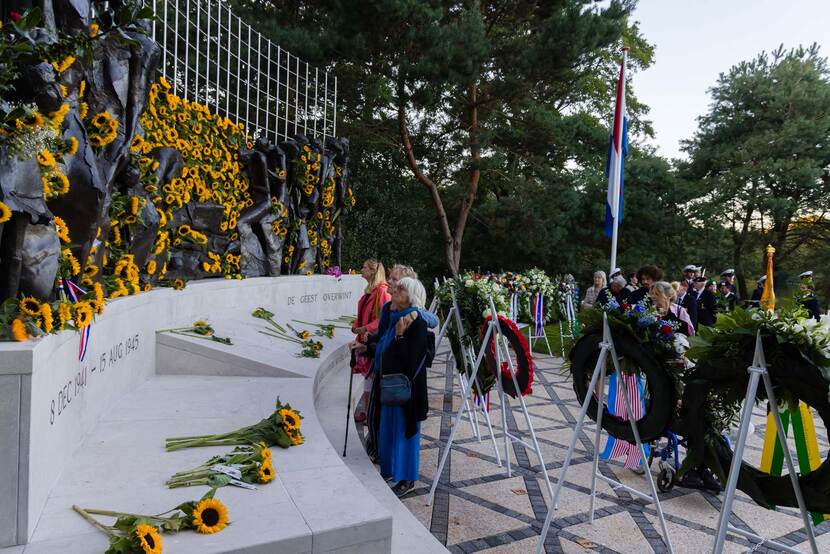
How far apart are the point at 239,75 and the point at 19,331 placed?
9.08 metres

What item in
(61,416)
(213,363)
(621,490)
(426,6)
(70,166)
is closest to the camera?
(61,416)

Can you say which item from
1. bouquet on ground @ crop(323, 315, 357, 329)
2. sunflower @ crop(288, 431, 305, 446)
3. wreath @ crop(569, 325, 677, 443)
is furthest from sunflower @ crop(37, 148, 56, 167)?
bouquet on ground @ crop(323, 315, 357, 329)

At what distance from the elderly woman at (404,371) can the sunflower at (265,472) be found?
4.22 ft

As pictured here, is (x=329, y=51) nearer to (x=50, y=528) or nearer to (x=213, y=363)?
(x=213, y=363)

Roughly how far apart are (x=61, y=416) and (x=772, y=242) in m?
27.1

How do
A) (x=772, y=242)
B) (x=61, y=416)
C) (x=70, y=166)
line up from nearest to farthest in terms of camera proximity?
A: (x=61, y=416)
(x=70, y=166)
(x=772, y=242)

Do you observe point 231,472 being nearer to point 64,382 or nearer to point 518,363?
point 64,382

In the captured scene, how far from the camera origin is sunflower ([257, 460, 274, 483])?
133 inches

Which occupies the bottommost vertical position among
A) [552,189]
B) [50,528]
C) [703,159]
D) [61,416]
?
[50,528]

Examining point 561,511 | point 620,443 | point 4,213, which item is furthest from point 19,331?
point 620,443

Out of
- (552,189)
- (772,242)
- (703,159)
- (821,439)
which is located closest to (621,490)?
(821,439)

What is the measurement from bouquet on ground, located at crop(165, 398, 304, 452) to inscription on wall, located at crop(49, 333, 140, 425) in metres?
0.64

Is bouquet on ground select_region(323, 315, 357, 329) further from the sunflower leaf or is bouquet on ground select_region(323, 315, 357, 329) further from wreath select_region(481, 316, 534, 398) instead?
the sunflower leaf

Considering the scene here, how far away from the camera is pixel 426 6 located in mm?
16234
